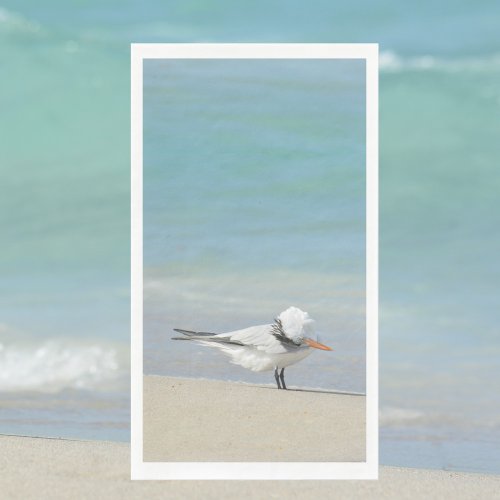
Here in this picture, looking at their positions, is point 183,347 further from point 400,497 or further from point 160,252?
point 400,497

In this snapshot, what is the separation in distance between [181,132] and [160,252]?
632 mm

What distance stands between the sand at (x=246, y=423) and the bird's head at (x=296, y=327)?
0.91ft

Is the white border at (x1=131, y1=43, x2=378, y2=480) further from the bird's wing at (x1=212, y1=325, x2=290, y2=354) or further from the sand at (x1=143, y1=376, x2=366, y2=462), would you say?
the bird's wing at (x1=212, y1=325, x2=290, y2=354)

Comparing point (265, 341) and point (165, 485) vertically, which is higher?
point (265, 341)

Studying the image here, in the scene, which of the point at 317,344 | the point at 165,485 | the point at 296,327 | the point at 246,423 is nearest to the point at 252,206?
the point at 296,327

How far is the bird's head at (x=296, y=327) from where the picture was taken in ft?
14.9

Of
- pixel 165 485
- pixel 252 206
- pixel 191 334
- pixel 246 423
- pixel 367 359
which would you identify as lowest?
pixel 165 485

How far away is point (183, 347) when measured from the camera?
4.53 meters

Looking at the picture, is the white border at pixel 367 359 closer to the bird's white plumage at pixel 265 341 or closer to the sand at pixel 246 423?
the sand at pixel 246 423

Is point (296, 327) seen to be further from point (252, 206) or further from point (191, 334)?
point (252, 206)

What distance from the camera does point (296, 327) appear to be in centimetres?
455

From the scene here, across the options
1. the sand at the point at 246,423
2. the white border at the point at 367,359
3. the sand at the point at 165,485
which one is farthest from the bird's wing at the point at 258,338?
the sand at the point at 165,485

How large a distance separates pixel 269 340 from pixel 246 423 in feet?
1.46

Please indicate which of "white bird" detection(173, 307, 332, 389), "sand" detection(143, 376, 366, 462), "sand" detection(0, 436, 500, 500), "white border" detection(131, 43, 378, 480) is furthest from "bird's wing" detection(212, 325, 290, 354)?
"sand" detection(0, 436, 500, 500)
